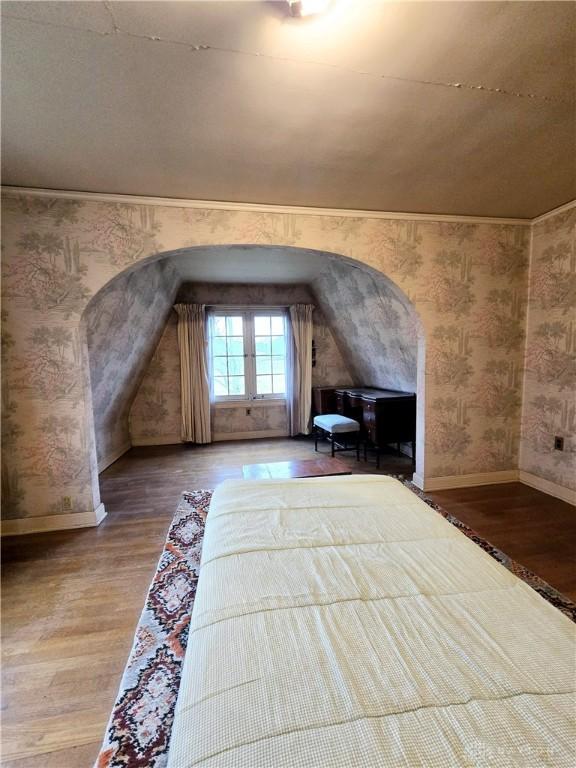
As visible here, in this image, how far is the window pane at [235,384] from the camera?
521cm

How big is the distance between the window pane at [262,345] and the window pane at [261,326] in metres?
0.06

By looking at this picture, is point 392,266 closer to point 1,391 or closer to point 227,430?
point 1,391

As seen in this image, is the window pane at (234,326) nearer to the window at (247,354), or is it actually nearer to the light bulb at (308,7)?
the window at (247,354)

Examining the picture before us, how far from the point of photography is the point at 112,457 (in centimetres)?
421

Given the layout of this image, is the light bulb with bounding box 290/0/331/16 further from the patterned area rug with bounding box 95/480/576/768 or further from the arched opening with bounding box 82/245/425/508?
the patterned area rug with bounding box 95/480/576/768

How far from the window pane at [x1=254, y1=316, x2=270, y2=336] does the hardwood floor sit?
234 cm

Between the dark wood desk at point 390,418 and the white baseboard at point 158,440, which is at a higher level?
the dark wood desk at point 390,418

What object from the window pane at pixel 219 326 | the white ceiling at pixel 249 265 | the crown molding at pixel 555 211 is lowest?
the window pane at pixel 219 326

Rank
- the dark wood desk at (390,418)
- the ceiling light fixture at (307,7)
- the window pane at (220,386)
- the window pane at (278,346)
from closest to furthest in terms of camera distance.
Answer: the ceiling light fixture at (307,7) < the dark wood desk at (390,418) < the window pane at (220,386) < the window pane at (278,346)

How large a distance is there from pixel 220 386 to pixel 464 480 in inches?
138

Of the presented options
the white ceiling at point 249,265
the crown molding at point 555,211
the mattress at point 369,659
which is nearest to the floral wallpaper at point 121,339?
the white ceiling at point 249,265

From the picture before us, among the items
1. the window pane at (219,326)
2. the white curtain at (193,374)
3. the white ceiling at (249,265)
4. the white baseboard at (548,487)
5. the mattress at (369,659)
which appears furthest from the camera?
the window pane at (219,326)

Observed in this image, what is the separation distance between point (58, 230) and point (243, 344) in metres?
3.02

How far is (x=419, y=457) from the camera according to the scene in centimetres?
316
